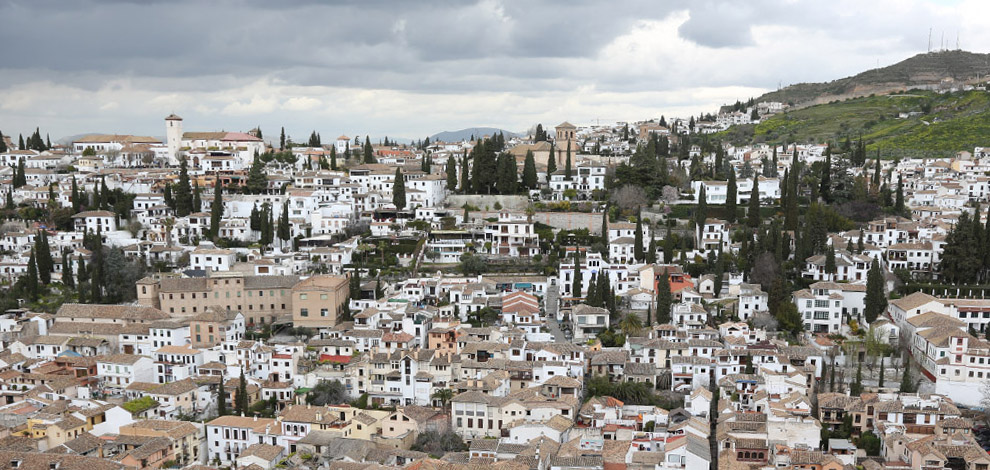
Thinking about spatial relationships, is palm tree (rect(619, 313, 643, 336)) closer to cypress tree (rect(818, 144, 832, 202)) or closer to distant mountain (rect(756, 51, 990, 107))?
cypress tree (rect(818, 144, 832, 202))

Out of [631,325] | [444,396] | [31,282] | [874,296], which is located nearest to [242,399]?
[444,396]

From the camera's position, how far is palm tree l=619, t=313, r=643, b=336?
31.7 metres

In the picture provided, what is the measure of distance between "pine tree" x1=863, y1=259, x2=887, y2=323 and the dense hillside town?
114 millimetres

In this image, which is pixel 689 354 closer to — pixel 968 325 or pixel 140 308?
pixel 968 325

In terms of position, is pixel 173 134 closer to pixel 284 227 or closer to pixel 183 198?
pixel 183 198

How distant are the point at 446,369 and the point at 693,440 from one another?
951 cm

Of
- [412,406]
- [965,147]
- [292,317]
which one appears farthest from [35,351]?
[965,147]

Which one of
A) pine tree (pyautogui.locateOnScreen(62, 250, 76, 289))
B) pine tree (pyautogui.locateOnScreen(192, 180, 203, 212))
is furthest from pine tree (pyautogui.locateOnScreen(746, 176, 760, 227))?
pine tree (pyautogui.locateOnScreen(62, 250, 76, 289))

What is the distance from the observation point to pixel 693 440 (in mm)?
22484

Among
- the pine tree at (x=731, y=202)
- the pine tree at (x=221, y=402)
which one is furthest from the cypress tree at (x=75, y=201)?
the pine tree at (x=731, y=202)

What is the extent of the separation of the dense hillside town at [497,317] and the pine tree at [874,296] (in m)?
0.11

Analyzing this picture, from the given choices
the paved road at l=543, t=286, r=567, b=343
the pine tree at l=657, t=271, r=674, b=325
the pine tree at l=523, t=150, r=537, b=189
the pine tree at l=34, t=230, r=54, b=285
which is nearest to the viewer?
the pine tree at l=657, t=271, r=674, b=325

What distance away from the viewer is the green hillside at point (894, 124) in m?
63.7

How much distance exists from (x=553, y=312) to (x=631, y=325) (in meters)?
4.34
